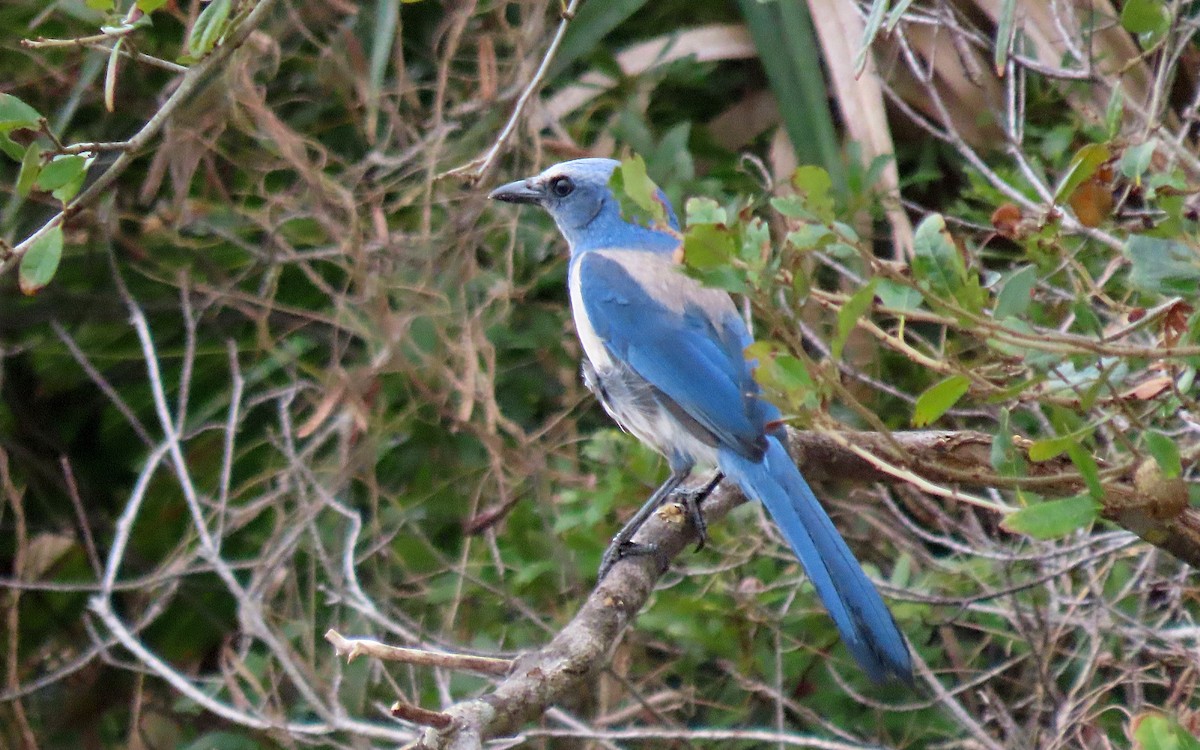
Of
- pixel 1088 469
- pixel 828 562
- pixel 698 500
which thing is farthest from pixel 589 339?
pixel 1088 469

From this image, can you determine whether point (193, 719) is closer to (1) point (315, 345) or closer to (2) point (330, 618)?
(2) point (330, 618)

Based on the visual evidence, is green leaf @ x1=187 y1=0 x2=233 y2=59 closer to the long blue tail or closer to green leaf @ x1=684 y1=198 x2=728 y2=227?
green leaf @ x1=684 y1=198 x2=728 y2=227

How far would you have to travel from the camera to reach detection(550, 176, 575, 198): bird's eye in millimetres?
3625

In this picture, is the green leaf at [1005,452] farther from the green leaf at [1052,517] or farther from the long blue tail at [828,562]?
the long blue tail at [828,562]

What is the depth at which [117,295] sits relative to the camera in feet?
14.4

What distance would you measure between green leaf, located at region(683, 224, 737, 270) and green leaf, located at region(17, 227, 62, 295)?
37.3 inches

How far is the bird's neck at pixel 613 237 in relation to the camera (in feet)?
11.7

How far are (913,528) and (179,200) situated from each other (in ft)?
7.88

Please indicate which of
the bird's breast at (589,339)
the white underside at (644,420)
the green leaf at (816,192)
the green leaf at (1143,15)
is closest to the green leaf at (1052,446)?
the green leaf at (816,192)

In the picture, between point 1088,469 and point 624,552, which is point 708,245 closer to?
point 1088,469

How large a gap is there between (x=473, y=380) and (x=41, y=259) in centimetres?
185

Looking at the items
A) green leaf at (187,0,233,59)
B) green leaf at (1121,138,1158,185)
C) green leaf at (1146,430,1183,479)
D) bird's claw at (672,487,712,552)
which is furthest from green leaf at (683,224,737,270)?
bird's claw at (672,487,712,552)

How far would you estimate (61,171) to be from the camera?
1886mm

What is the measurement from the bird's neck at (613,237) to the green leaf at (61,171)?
69.4 inches
